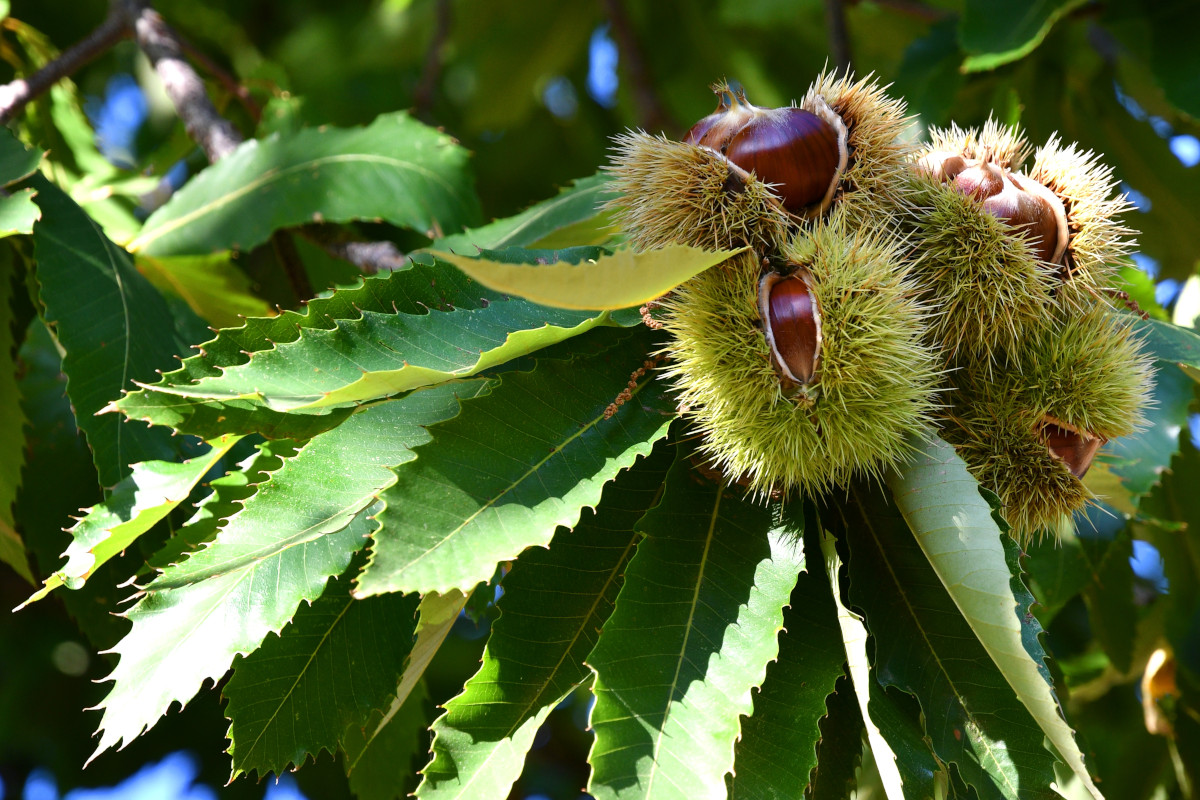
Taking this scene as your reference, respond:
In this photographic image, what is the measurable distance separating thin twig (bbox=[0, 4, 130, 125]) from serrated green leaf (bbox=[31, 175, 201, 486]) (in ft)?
1.42

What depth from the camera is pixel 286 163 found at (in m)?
1.80

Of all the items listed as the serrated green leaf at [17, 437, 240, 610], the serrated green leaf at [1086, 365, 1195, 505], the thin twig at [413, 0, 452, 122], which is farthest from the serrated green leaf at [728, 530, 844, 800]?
the thin twig at [413, 0, 452, 122]

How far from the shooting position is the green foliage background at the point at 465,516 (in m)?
0.89

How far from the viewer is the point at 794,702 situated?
937 millimetres

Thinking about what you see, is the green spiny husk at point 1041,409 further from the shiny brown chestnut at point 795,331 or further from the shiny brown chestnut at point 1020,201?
the shiny brown chestnut at point 795,331

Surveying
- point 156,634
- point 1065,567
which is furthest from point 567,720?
point 156,634

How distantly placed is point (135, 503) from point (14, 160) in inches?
24.4

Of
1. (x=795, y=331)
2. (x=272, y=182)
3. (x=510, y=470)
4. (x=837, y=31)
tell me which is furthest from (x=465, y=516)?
(x=837, y=31)

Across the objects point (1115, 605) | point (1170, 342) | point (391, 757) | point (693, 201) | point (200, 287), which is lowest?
point (1115, 605)

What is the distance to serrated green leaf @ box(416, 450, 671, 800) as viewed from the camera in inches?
36.0

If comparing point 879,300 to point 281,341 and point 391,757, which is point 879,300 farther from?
point 391,757

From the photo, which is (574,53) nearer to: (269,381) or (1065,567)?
(1065,567)

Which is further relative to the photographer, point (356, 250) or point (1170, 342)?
point (356, 250)

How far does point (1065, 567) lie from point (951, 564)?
1.10 metres
